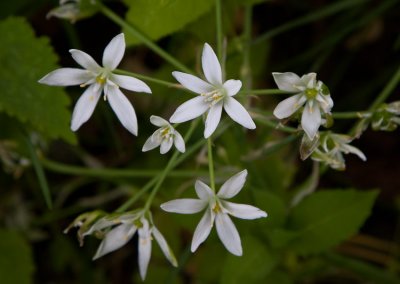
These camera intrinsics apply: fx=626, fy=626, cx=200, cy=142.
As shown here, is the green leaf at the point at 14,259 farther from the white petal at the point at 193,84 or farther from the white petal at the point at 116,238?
the white petal at the point at 193,84

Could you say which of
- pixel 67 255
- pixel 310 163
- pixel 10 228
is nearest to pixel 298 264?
pixel 310 163

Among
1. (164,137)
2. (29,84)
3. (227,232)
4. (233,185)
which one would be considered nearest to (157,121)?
(164,137)

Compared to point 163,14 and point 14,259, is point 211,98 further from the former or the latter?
point 14,259

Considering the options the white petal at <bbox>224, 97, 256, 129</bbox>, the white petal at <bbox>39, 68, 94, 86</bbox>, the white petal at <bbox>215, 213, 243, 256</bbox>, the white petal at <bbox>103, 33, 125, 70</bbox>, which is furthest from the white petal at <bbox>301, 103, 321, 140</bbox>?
the white petal at <bbox>39, 68, 94, 86</bbox>

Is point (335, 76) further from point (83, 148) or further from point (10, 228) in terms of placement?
point (10, 228)

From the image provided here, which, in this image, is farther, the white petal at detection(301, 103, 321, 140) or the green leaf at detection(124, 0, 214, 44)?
the green leaf at detection(124, 0, 214, 44)

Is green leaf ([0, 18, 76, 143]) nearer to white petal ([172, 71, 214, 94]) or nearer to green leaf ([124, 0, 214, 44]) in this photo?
green leaf ([124, 0, 214, 44])
